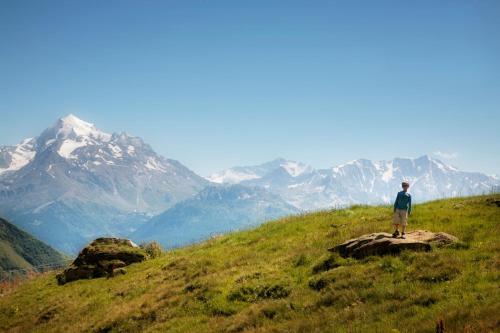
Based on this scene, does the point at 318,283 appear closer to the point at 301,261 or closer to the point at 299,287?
the point at 299,287

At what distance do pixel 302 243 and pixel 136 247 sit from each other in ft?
53.9

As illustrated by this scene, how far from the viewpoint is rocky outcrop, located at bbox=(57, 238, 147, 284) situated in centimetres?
3394

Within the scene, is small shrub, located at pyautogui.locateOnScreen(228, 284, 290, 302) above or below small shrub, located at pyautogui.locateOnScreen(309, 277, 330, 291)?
below

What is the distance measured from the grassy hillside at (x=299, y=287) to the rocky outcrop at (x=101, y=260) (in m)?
1.12

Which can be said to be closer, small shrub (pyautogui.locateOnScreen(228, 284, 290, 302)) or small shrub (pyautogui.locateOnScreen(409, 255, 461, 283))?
small shrub (pyautogui.locateOnScreen(409, 255, 461, 283))

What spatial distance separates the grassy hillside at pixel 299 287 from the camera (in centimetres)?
1489

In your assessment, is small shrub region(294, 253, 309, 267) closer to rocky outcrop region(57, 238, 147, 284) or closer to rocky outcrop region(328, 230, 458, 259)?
rocky outcrop region(328, 230, 458, 259)

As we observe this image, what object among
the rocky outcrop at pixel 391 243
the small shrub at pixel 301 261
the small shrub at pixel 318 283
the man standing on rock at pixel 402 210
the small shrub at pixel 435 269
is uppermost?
the man standing on rock at pixel 402 210

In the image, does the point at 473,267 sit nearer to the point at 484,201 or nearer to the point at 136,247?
the point at 484,201

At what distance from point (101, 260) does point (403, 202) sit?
22.9 m

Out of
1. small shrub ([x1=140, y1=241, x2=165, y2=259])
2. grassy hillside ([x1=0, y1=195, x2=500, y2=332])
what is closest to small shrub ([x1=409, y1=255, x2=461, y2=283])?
grassy hillside ([x1=0, y1=195, x2=500, y2=332])

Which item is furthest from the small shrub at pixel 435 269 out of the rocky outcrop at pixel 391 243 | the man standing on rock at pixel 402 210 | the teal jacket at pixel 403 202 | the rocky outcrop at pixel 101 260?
the rocky outcrop at pixel 101 260

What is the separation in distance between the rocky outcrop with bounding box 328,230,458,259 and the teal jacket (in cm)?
128

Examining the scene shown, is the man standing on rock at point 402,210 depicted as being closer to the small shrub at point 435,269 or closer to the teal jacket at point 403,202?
the teal jacket at point 403,202
